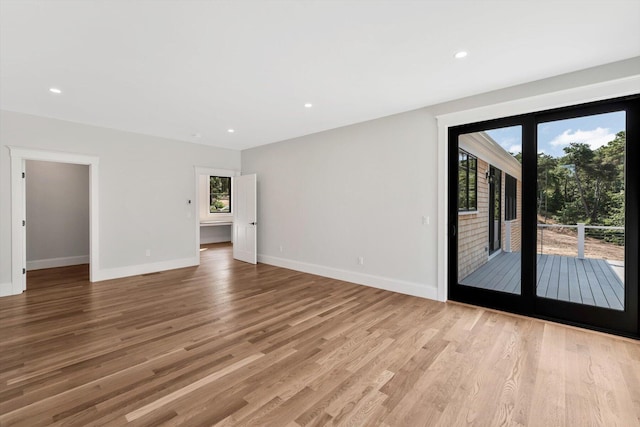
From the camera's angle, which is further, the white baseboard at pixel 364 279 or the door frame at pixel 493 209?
the white baseboard at pixel 364 279

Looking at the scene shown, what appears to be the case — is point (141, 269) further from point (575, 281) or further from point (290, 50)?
point (575, 281)

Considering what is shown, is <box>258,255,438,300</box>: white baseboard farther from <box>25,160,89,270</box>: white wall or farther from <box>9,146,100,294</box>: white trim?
<box>25,160,89,270</box>: white wall

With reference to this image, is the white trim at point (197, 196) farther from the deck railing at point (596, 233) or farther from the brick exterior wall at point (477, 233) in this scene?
the deck railing at point (596, 233)

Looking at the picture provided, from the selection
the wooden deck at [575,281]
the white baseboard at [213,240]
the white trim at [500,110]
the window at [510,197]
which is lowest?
the white baseboard at [213,240]

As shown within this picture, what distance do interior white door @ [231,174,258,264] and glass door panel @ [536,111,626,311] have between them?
510cm

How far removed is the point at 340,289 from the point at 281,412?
Result: 273cm

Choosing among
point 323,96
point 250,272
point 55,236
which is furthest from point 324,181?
point 55,236

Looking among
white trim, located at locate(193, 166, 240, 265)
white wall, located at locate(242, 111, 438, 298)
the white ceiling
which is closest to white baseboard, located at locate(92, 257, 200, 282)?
white trim, located at locate(193, 166, 240, 265)

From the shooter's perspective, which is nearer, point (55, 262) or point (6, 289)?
point (6, 289)

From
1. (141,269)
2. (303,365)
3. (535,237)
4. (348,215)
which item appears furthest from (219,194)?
(535,237)

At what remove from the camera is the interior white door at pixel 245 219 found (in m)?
6.44

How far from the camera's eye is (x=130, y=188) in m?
5.36

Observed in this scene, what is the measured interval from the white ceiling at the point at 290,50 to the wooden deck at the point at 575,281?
2.05 metres

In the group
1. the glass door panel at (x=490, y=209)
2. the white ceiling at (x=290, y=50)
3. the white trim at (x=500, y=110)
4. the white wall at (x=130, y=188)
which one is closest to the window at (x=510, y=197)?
the glass door panel at (x=490, y=209)
